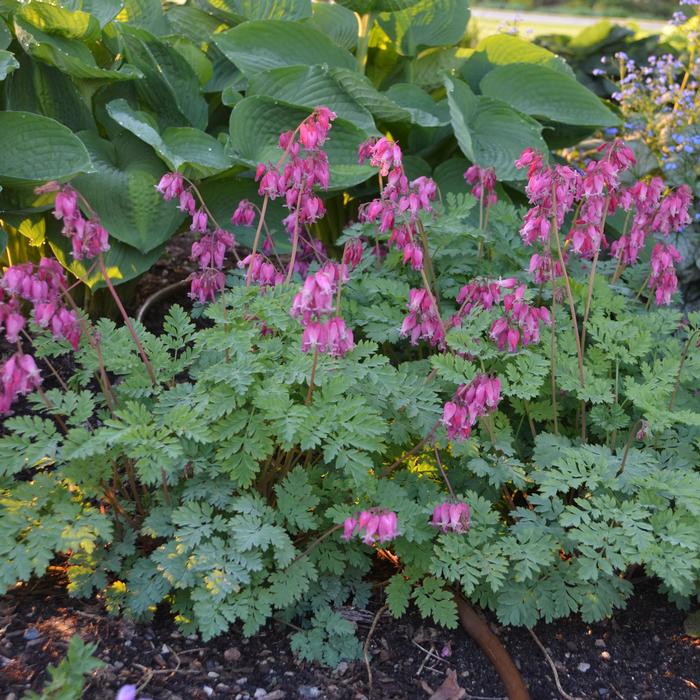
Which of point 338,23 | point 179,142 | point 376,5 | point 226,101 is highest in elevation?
point 376,5

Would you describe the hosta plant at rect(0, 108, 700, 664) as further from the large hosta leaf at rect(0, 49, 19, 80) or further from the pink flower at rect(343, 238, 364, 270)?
the large hosta leaf at rect(0, 49, 19, 80)

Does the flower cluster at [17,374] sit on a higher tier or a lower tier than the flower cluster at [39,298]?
lower

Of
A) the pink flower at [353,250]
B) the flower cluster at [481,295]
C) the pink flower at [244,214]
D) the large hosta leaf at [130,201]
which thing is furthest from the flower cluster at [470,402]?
the large hosta leaf at [130,201]

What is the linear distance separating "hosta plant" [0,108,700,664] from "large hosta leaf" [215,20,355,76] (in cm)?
132

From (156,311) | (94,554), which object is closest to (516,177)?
(156,311)

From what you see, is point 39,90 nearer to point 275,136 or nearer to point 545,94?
point 275,136

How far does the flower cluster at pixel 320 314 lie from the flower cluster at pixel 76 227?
20.0 inches

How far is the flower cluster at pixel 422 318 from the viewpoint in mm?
2236

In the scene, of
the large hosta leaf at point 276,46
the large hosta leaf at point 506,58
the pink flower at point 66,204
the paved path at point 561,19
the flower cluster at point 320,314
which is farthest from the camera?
the paved path at point 561,19

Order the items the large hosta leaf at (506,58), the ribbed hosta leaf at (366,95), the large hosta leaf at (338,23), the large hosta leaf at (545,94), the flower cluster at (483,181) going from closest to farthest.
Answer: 1. the flower cluster at (483,181)
2. the ribbed hosta leaf at (366,95)
3. the large hosta leaf at (545,94)
4. the large hosta leaf at (338,23)
5. the large hosta leaf at (506,58)

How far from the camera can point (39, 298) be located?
192 centimetres

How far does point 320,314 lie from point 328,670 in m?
0.92

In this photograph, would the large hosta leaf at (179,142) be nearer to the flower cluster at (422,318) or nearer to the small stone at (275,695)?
the flower cluster at (422,318)

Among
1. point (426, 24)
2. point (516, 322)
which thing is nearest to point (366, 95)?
point (426, 24)
